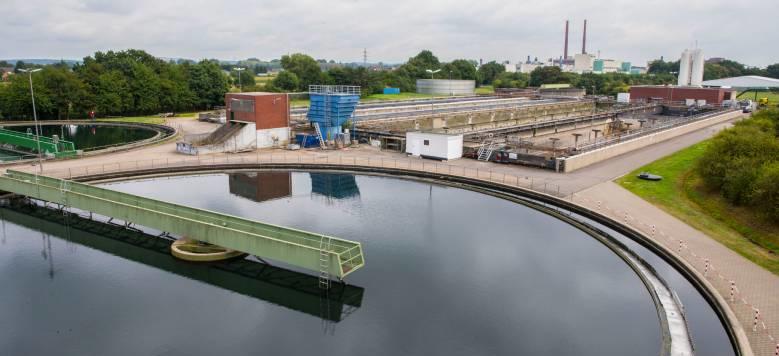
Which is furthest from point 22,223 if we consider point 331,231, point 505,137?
point 505,137

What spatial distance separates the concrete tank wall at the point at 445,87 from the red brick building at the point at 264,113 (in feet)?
254

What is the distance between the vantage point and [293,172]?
4222 cm

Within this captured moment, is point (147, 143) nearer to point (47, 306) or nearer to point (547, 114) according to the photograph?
point (47, 306)

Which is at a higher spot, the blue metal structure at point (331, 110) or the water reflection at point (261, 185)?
the blue metal structure at point (331, 110)

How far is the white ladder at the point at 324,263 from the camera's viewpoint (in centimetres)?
2061

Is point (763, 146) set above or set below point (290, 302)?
above

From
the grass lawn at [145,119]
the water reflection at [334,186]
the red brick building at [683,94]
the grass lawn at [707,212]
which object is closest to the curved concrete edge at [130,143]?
the grass lawn at [145,119]

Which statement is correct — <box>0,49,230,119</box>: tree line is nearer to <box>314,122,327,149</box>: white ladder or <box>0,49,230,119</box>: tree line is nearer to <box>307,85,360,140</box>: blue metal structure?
<box>307,85,360,140</box>: blue metal structure

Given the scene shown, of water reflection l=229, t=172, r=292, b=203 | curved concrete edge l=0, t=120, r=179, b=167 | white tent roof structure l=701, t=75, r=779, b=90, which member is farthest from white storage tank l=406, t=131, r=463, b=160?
white tent roof structure l=701, t=75, r=779, b=90

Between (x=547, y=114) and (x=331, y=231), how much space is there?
6556cm

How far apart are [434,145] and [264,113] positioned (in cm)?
1617

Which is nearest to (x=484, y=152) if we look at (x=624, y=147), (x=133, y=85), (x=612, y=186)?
(x=612, y=186)

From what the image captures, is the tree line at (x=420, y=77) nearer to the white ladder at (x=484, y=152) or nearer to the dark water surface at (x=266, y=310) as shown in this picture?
the white ladder at (x=484, y=152)

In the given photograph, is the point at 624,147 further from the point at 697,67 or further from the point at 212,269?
the point at 697,67
